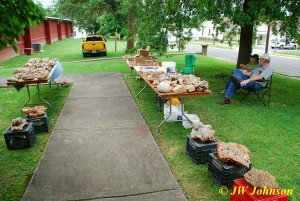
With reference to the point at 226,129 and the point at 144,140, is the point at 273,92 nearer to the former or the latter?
the point at 226,129

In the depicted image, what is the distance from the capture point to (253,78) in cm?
659

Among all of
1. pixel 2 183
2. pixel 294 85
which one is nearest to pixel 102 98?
pixel 2 183

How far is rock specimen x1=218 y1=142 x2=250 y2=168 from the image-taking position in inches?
137

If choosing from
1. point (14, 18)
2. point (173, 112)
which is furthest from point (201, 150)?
point (14, 18)

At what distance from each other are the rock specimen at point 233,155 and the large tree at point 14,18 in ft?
9.14

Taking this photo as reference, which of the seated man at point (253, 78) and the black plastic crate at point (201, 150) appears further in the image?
the seated man at point (253, 78)

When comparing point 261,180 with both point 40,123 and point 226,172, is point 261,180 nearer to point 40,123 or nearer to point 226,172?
point 226,172

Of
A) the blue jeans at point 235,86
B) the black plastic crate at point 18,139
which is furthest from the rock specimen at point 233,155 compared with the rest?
the blue jeans at point 235,86

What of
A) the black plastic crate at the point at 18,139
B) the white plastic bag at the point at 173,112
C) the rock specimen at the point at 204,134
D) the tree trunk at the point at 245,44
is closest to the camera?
the rock specimen at the point at 204,134

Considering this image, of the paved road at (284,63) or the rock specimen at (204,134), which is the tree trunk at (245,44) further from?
the rock specimen at (204,134)

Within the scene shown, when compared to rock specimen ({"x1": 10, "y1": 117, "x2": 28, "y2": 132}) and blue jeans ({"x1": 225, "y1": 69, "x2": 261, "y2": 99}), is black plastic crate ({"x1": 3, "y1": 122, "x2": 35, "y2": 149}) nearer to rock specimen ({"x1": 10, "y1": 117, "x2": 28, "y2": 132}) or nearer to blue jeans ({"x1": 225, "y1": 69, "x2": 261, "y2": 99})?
rock specimen ({"x1": 10, "y1": 117, "x2": 28, "y2": 132})

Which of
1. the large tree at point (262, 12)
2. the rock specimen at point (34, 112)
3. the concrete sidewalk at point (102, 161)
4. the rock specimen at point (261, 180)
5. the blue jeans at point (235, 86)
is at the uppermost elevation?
Result: the large tree at point (262, 12)

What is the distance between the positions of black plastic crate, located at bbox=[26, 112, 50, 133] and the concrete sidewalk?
210 millimetres

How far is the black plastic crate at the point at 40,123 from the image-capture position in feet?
17.3
